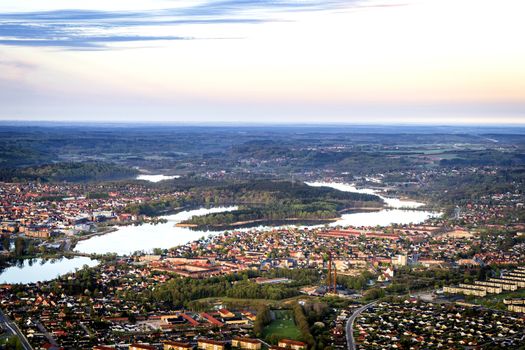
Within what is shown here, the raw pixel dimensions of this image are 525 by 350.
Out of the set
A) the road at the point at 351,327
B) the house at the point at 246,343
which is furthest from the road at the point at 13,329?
the road at the point at 351,327

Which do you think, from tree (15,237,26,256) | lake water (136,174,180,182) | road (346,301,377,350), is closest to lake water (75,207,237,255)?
tree (15,237,26,256)

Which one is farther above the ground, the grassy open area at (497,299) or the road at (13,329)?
the road at (13,329)

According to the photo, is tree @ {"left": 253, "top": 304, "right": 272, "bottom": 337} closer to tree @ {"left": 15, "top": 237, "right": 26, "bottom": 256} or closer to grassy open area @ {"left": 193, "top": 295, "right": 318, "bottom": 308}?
grassy open area @ {"left": 193, "top": 295, "right": 318, "bottom": 308}

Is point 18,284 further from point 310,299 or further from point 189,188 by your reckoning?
point 189,188

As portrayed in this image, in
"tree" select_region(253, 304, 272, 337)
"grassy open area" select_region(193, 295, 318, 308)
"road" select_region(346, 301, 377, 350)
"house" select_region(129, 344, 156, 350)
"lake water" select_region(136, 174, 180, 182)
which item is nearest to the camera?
"house" select_region(129, 344, 156, 350)

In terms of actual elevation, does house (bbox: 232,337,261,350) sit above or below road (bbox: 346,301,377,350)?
above


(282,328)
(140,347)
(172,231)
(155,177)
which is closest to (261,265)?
(282,328)

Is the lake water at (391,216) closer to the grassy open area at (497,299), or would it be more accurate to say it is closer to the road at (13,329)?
the grassy open area at (497,299)
